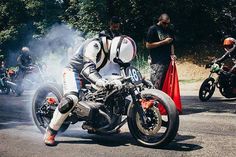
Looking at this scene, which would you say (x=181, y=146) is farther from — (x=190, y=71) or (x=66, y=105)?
(x=190, y=71)

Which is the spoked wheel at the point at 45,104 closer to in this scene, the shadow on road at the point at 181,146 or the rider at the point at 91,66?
the rider at the point at 91,66

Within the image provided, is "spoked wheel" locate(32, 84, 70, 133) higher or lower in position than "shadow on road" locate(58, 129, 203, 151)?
higher

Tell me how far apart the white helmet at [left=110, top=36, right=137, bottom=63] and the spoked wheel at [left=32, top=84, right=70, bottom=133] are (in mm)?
1274

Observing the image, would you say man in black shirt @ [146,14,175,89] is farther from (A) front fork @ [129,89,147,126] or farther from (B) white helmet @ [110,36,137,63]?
(A) front fork @ [129,89,147,126]

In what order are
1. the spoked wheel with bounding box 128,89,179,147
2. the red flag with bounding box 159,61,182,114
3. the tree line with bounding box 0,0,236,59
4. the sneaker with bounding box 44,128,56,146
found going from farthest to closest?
the tree line with bounding box 0,0,236,59, the red flag with bounding box 159,61,182,114, the sneaker with bounding box 44,128,56,146, the spoked wheel with bounding box 128,89,179,147

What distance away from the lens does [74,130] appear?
→ 21.8 ft

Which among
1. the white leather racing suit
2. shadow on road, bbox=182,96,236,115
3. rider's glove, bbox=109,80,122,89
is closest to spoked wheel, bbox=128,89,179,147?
rider's glove, bbox=109,80,122,89

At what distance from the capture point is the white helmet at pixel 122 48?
5215 millimetres

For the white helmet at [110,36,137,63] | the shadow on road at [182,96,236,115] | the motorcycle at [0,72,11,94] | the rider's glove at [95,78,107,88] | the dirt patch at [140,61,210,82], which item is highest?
the white helmet at [110,36,137,63]

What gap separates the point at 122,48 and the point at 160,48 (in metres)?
2.58

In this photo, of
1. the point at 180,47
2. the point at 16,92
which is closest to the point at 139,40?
the point at 180,47

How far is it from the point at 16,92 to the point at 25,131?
9.19 meters

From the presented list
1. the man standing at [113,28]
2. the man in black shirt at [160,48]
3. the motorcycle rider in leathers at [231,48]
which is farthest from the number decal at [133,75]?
the motorcycle rider in leathers at [231,48]

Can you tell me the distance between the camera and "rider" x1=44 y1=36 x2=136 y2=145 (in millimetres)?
5254
